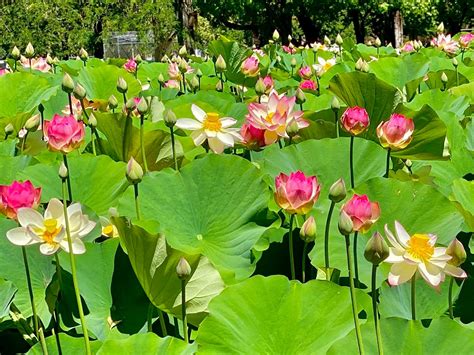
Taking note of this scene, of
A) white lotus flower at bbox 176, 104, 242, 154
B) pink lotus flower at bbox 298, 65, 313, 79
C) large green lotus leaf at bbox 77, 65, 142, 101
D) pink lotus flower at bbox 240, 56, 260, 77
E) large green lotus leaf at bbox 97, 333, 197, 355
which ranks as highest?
white lotus flower at bbox 176, 104, 242, 154

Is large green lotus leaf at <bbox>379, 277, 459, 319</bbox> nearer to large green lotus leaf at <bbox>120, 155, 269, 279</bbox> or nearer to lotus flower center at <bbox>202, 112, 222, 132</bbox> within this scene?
large green lotus leaf at <bbox>120, 155, 269, 279</bbox>

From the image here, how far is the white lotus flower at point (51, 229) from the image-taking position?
709 millimetres

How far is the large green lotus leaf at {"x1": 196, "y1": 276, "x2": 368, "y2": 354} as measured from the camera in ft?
2.24

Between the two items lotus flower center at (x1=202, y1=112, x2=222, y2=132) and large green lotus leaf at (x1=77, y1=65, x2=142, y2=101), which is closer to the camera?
lotus flower center at (x1=202, y1=112, x2=222, y2=132)

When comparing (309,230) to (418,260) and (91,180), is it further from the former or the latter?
(91,180)

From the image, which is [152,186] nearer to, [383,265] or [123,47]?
[383,265]

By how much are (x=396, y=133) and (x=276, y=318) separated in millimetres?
446

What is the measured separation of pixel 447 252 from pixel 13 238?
0.44m

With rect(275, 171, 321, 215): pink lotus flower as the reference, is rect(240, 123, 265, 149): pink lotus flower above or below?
below

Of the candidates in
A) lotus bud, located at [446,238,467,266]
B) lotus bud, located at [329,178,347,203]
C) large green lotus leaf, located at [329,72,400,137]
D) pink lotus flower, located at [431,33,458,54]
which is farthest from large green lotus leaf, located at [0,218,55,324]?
pink lotus flower, located at [431,33,458,54]

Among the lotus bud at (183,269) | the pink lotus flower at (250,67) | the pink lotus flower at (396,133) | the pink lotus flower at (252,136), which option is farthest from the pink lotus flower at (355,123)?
the pink lotus flower at (250,67)

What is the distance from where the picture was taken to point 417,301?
83 cm

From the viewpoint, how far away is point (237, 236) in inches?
36.0

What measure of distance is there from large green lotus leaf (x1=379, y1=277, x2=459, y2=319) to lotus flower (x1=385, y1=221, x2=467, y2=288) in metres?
0.09
